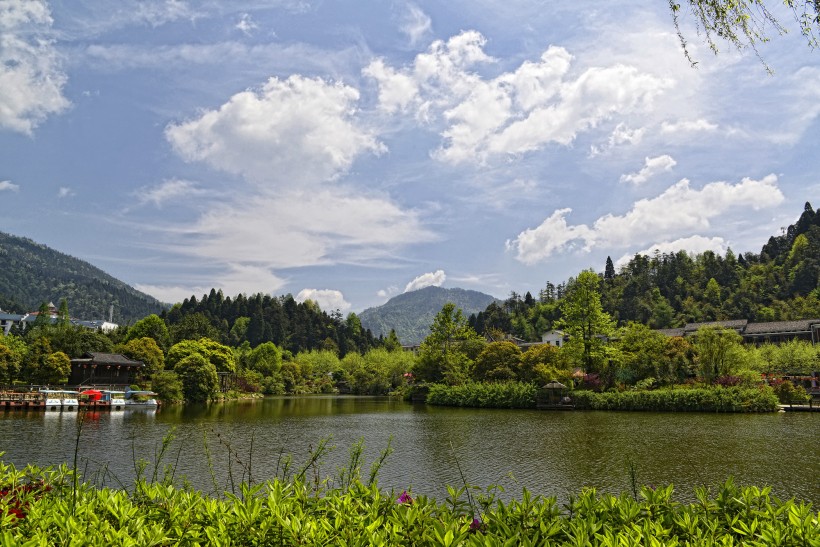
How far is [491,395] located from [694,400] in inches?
591

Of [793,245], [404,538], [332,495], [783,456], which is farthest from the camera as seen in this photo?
[793,245]

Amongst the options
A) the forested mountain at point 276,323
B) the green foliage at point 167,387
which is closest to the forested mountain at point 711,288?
the forested mountain at point 276,323

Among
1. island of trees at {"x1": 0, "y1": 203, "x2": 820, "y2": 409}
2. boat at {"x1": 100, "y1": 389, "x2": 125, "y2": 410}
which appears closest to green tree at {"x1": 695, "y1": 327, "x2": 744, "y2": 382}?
island of trees at {"x1": 0, "y1": 203, "x2": 820, "y2": 409}

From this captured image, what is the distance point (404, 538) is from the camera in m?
3.62

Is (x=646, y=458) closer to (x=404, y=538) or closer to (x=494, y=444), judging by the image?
(x=494, y=444)

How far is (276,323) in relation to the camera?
11194 cm

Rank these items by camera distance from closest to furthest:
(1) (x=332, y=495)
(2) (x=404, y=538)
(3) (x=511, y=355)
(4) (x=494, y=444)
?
1. (2) (x=404, y=538)
2. (1) (x=332, y=495)
3. (4) (x=494, y=444)
4. (3) (x=511, y=355)

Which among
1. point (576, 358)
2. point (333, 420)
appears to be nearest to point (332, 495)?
point (333, 420)

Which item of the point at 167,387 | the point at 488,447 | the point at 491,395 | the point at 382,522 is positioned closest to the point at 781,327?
the point at 491,395

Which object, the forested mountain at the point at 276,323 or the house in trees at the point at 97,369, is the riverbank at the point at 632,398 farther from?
the forested mountain at the point at 276,323

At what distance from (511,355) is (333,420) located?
785 inches

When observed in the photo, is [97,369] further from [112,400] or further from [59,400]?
[59,400]

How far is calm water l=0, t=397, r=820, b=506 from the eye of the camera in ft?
47.1

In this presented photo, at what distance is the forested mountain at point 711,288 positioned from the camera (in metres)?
76.3
